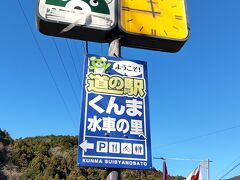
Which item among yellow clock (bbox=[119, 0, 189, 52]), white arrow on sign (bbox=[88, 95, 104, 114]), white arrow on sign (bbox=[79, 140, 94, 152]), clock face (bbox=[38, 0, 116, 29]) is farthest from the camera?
yellow clock (bbox=[119, 0, 189, 52])

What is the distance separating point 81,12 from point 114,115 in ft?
5.10

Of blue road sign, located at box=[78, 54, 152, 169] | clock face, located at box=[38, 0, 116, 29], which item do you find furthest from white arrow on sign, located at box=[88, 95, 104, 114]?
clock face, located at box=[38, 0, 116, 29]

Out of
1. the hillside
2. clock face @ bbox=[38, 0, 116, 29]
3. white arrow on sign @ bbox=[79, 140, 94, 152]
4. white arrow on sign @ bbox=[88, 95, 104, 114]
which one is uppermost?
the hillside

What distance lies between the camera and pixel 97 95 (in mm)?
4973

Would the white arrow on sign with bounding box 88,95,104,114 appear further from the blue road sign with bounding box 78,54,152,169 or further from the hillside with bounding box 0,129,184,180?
the hillside with bounding box 0,129,184,180

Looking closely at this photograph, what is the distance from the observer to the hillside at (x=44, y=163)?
65.7 meters

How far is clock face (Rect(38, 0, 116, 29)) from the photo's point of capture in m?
5.36

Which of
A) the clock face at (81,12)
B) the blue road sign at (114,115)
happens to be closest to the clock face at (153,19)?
the clock face at (81,12)

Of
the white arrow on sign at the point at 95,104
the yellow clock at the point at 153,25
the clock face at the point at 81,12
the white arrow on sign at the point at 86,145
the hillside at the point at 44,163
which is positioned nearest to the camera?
the white arrow on sign at the point at 86,145

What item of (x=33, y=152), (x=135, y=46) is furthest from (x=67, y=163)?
(x=135, y=46)

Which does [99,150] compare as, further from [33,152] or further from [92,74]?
[33,152]

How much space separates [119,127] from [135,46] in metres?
1.55

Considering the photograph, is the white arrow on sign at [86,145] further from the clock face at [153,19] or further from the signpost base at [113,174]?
the clock face at [153,19]

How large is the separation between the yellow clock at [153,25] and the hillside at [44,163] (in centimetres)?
5331
